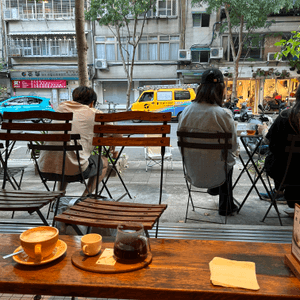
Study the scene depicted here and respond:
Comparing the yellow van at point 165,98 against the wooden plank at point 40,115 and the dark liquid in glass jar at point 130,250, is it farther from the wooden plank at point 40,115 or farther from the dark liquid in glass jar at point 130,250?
the dark liquid in glass jar at point 130,250

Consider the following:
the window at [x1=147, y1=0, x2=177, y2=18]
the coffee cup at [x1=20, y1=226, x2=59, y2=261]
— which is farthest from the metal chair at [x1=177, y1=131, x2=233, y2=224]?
the window at [x1=147, y1=0, x2=177, y2=18]

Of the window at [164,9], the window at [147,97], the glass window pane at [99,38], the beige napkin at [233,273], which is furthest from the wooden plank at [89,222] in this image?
the window at [164,9]

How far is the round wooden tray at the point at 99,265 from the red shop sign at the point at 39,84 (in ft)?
73.3

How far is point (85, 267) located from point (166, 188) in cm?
317

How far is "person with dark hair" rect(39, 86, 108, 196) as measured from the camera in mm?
2908

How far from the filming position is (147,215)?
1.90 meters

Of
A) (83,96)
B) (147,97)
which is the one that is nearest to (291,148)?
(83,96)

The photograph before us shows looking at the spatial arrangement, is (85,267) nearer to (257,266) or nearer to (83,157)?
(257,266)

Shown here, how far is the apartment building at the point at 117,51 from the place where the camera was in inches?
854

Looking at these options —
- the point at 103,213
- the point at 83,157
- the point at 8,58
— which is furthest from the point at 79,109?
the point at 8,58

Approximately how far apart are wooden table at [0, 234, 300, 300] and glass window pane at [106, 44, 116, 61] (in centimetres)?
2253

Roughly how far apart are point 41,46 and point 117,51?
18.7 feet

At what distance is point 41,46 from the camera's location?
22172mm

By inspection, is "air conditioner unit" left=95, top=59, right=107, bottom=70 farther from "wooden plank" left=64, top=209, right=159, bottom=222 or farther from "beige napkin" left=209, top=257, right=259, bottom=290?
"beige napkin" left=209, top=257, right=259, bottom=290
